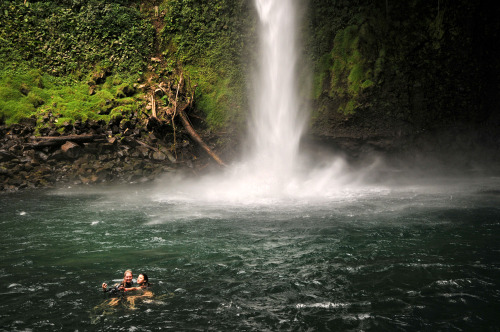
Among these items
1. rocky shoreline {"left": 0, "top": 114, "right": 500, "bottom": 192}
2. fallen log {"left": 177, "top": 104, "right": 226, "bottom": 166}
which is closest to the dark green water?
rocky shoreline {"left": 0, "top": 114, "right": 500, "bottom": 192}

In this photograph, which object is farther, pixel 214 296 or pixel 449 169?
pixel 449 169

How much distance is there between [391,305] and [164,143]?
619 inches

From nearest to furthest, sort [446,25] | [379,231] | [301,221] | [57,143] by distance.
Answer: [379,231], [301,221], [446,25], [57,143]

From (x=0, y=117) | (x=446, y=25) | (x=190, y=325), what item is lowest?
(x=190, y=325)

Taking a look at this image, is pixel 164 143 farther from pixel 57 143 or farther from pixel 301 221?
pixel 301 221

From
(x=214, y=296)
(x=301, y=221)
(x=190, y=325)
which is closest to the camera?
(x=190, y=325)

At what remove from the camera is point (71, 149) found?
18.3 meters

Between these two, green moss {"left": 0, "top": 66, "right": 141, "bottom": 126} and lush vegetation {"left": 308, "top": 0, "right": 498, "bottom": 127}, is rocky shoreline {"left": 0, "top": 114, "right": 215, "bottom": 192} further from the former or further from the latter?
lush vegetation {"left": 308, "top": 0, "right": 498, "bottom": 127}

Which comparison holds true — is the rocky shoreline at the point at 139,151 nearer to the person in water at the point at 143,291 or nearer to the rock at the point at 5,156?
the rock at the point at 5,156

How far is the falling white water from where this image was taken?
55.8 ft

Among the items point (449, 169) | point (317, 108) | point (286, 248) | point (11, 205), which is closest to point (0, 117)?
point (11, 205)

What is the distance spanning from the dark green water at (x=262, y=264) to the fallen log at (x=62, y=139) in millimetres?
5790

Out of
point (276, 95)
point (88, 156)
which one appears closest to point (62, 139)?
point (88, 156)

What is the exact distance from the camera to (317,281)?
22.4ft
